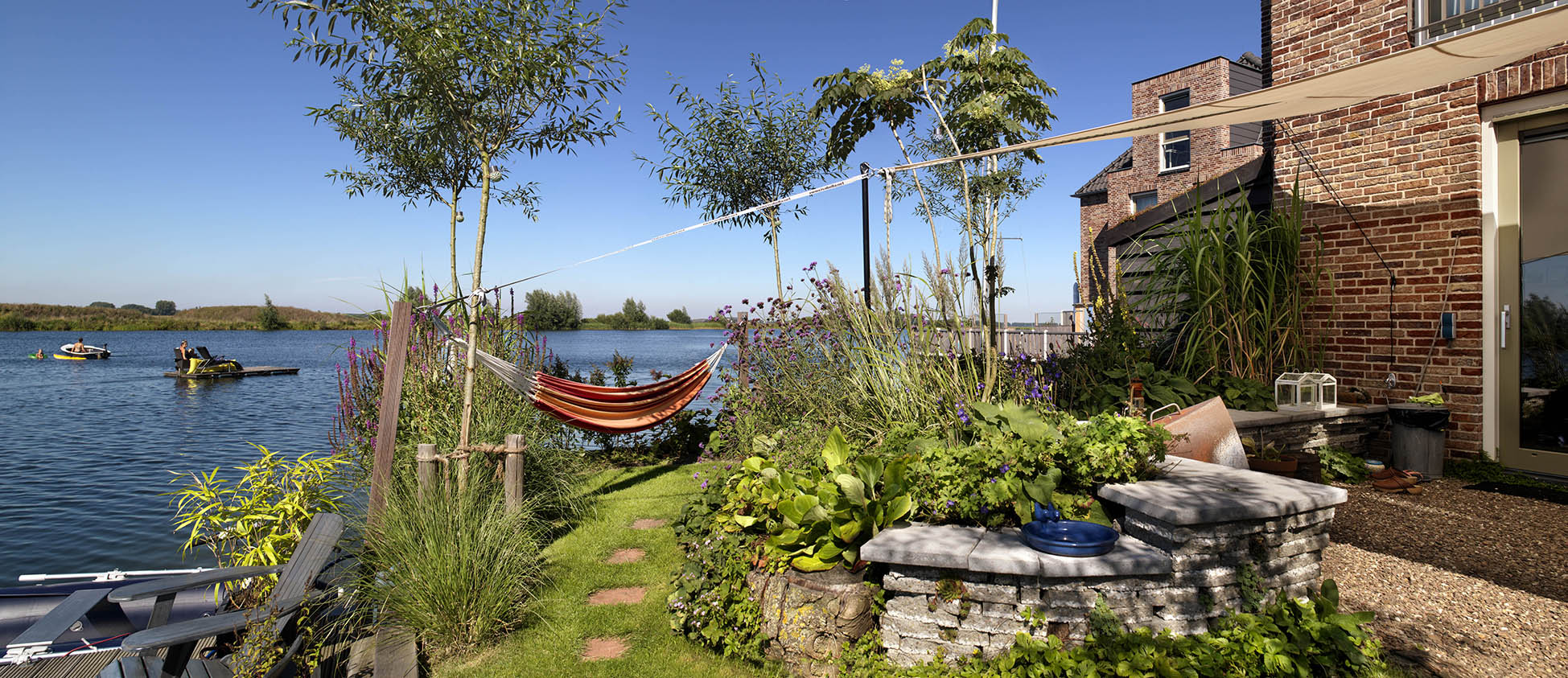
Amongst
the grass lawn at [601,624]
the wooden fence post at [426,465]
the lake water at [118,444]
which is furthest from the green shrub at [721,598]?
the lake water at [118,444]

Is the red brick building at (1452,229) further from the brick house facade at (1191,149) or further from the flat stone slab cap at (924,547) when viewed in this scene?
the brick house facade at (1191,149)

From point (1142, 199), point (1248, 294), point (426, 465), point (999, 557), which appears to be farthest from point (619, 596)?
point (1142, 199)

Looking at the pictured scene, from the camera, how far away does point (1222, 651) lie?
1868 millimetres

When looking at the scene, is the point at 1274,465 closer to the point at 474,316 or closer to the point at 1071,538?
the point at 1071,538

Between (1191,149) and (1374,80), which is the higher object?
(1191,149)

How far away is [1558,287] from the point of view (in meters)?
3.67

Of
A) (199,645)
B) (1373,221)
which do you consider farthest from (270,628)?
(1373,221)

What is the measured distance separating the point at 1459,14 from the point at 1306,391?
7.73ft

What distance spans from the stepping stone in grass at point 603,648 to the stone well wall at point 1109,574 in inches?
40.0

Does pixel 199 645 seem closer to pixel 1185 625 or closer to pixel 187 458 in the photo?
pixel 1185 625

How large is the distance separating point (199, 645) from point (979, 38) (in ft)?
13.8

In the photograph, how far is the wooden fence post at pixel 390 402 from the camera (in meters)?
2.96

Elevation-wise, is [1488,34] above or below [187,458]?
above

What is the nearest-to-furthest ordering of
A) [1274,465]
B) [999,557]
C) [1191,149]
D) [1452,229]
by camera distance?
[999,557]
[1274,465]
[1452,229]
[1191,149]
